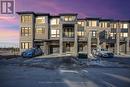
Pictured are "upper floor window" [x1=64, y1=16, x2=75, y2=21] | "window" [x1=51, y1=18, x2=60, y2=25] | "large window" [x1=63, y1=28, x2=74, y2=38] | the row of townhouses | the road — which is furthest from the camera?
"window" [x1=51, y1=18, x2=60, y2=25]

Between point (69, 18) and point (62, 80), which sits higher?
point (69, 18)

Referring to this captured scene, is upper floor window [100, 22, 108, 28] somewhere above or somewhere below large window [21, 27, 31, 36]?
above

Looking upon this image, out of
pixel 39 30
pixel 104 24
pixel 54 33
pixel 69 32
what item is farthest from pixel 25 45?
pixel 104 24

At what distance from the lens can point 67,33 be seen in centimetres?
7656

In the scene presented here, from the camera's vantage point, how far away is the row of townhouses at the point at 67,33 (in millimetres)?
74062

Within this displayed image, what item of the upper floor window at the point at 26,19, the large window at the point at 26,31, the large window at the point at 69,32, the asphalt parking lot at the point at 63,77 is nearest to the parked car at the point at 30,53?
the large window at the point at 26,31

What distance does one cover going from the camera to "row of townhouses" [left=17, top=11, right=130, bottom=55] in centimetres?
7406

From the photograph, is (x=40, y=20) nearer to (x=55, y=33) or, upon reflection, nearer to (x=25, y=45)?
(x=55, y=33)

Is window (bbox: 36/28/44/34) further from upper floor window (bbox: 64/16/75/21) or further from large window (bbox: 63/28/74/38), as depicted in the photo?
upper floor window (bbox: 64/16/75/21)

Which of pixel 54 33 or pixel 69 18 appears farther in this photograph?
pixel 54 33

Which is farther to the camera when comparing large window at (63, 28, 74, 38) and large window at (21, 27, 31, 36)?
large window at (63, 28, 74, 38)

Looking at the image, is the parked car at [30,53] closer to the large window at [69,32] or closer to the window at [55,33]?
the large window at [69,32]

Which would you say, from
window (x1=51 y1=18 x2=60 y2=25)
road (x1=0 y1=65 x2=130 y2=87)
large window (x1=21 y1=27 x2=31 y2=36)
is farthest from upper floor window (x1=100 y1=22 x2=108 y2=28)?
road (x1=0 y1=65 x2=130 y2=87)

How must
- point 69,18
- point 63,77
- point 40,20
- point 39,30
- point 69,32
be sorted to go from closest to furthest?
1. point 63,77
2. point 69,18
3. point 39,30
4. point 40,20
5. point 69,32
